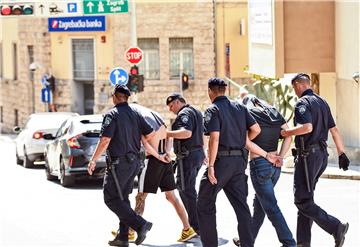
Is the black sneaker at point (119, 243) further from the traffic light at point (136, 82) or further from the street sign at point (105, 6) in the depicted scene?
the street sign at point (105, 6)

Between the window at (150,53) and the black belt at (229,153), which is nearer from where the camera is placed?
the black belt at (229,153)

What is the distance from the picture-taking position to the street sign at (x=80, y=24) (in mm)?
41250

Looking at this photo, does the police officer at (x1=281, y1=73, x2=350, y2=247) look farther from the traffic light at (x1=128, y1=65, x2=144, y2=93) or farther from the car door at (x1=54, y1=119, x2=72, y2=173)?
the traffic light at (x1=128, y1=65, x2=144, y2=93)

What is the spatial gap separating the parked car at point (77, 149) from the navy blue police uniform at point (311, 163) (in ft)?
28.5

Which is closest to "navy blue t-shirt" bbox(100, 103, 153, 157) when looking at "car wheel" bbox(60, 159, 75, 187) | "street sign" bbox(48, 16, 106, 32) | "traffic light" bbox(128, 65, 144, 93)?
"car wheel" bbox(60, 159, 75, 187)

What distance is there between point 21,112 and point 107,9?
1842cm

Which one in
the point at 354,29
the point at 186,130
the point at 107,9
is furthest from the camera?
the point at 107,9

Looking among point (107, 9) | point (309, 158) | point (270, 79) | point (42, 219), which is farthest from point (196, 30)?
point (309, 158)

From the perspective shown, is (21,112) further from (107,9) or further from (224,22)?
(107,9)

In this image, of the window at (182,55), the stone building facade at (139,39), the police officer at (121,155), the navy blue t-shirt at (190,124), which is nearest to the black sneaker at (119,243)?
the police officer at (121,155)

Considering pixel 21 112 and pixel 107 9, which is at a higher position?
pixel 107 9

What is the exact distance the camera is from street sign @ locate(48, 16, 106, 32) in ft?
135

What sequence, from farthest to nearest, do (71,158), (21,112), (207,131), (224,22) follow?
(21,112), (224,22), (71,158), (207,131)

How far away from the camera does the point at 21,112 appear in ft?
159
